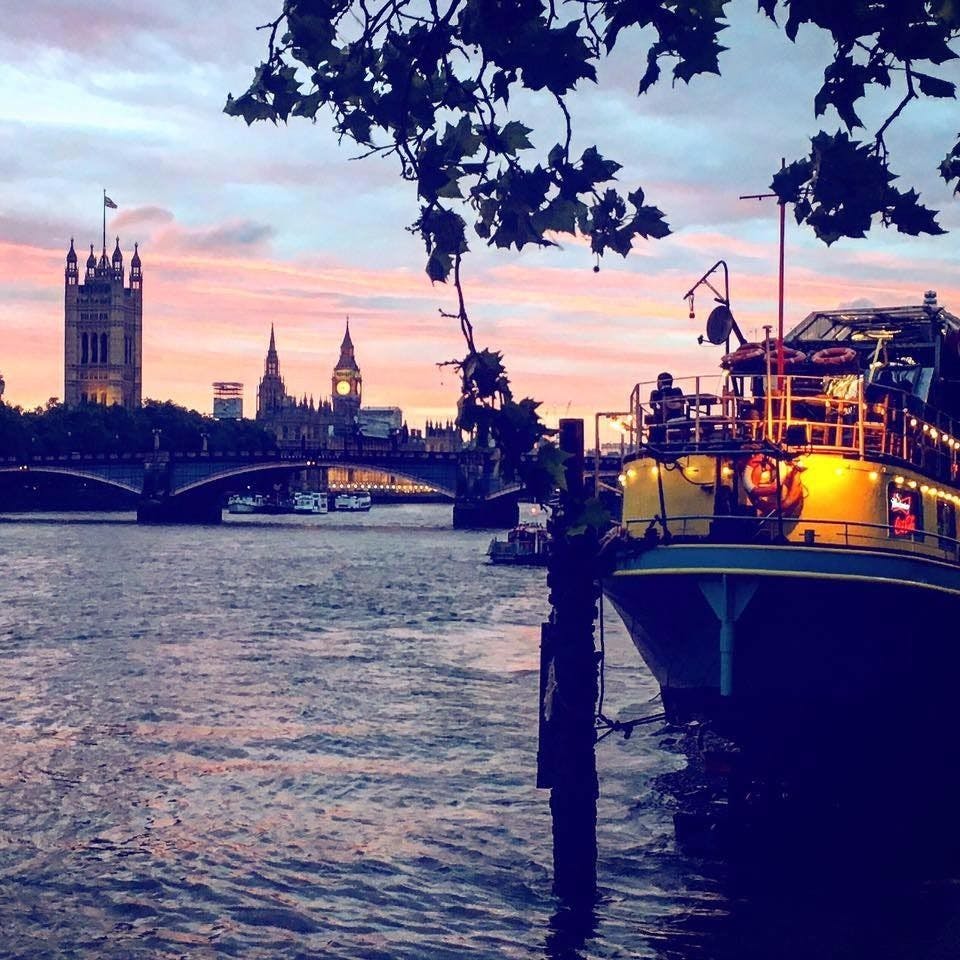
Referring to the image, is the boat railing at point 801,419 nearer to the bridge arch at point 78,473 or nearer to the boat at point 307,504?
the bridge arch at point 78,473

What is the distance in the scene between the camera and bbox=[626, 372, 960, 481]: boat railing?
747 inches

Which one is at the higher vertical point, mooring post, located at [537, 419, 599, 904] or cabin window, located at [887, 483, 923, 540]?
cabin window, located at [887, 483, 923, 540]

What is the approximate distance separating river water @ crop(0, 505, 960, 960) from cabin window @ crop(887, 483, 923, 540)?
15.3 ft

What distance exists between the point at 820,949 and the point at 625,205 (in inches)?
453

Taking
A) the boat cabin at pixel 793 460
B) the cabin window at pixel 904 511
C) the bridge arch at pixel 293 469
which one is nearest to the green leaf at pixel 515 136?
the boat cabin at pixel 793 460

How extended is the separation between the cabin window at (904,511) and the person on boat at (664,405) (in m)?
3.09

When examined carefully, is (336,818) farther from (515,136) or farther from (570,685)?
(515,136)

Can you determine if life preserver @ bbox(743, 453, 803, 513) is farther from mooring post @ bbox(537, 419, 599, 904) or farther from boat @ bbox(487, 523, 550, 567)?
boat @ bbox(487, 523, 550, 567)

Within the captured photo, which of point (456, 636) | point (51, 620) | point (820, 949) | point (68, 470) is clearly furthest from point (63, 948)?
point (68, 470)

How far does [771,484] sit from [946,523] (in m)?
4.93

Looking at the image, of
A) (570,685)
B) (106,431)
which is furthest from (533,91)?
(106,431)

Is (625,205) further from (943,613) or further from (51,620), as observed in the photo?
(51,620)

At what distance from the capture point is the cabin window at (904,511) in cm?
1934

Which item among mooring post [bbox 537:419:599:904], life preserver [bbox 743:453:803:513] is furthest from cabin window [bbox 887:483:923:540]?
mooring post [bbox 537:419:599:904]
